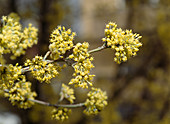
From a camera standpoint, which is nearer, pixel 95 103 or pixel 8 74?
pixel 8 74

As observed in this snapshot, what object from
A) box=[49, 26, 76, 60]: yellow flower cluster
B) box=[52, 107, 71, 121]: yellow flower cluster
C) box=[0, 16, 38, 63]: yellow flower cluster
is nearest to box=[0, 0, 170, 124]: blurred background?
box=[0, 16, 38, 63]: yellow flower cluster

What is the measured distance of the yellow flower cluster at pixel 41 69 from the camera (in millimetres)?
757

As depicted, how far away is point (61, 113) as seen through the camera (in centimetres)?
98

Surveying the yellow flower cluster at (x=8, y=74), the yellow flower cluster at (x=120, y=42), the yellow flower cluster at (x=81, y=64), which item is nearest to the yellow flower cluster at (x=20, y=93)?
the yellow flower cluster at (x=8, y=74)

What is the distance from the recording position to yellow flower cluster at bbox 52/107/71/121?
98 centimetres

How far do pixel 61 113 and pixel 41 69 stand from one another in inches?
12.0

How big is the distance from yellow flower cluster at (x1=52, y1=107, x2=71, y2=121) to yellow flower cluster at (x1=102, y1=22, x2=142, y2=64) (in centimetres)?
39

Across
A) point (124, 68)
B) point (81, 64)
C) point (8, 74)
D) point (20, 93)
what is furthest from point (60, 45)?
point (124, 68)

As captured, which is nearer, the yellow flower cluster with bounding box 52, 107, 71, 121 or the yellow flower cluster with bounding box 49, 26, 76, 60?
the yellow flower cluster with bounding box 49, 26, 76, 60

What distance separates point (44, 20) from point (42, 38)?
27 cm

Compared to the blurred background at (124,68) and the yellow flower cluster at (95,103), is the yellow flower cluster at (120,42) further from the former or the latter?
the blurred background at (124,68)

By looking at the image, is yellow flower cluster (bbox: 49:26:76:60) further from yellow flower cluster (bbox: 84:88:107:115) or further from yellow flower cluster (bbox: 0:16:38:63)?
yellow flower cluster (bbox: 84:88:107:115)

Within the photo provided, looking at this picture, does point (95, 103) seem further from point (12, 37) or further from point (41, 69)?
point (12, 37)

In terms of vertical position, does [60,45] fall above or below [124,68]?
below
